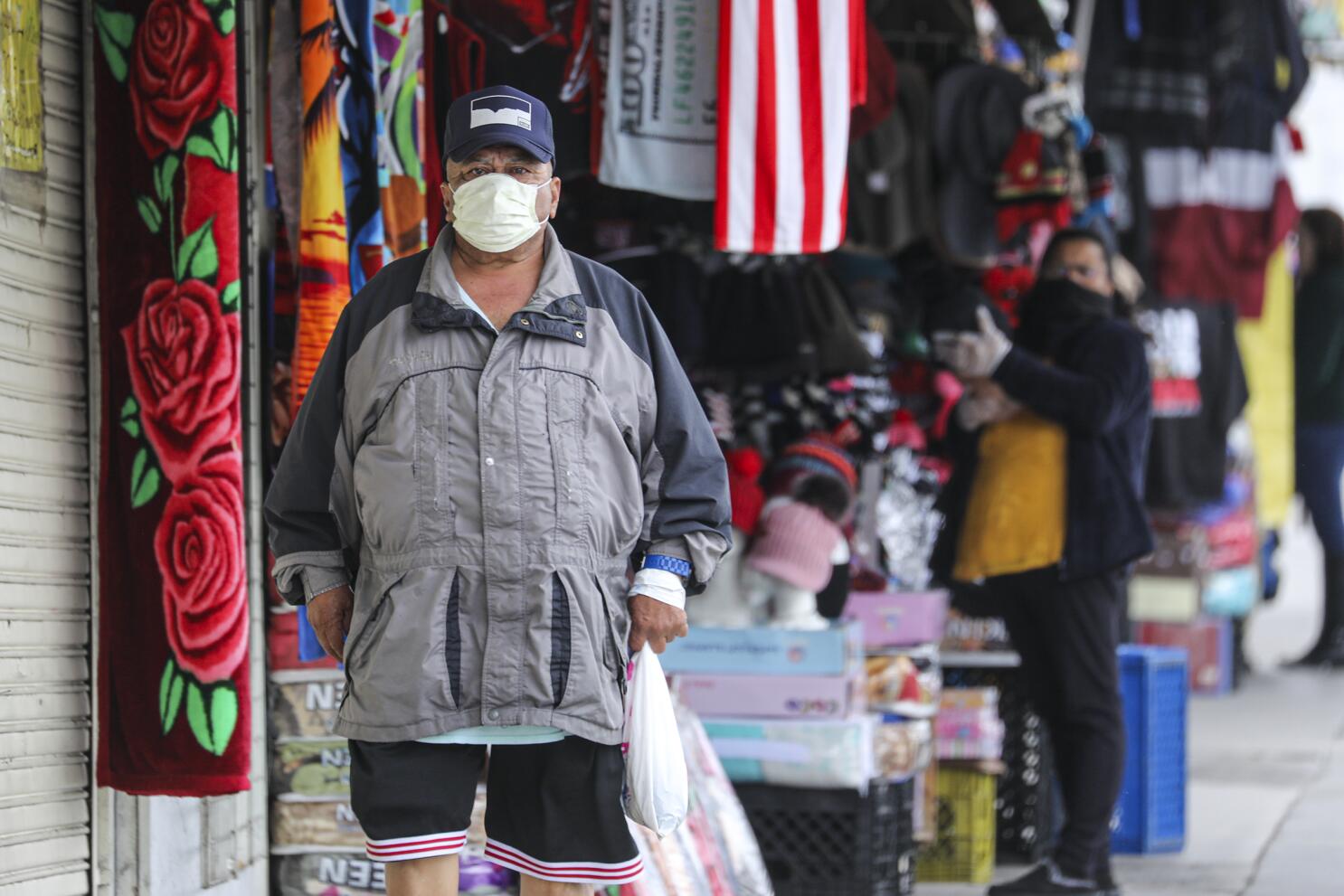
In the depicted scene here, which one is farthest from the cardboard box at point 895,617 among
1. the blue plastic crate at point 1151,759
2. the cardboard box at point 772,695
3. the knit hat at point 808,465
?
the blue plastic crate at point 1151,759

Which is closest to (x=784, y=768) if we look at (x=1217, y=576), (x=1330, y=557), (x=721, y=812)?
(x=721, y=812)

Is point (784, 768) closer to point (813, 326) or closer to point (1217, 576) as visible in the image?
point (813, 326)

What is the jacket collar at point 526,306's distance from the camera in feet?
10.3

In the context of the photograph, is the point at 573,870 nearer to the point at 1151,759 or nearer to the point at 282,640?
the point at 282,640

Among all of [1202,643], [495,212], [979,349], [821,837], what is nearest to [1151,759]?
[821,837]

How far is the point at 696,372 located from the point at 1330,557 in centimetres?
586

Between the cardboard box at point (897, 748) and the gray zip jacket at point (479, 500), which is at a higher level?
the gray zip jacket at point (479, 500)

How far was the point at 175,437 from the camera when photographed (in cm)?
380

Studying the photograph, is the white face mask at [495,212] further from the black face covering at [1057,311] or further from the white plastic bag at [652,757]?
the black face covering at [1057,311]

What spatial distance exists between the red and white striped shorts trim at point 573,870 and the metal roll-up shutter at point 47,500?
1053 mm

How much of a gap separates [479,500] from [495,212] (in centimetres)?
47

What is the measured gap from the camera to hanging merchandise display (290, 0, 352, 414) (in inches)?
155

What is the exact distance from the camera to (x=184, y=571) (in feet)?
12.4

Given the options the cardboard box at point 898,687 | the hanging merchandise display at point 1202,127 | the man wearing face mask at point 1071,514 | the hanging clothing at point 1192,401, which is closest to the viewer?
the man wearing face mask at point 1071,514
